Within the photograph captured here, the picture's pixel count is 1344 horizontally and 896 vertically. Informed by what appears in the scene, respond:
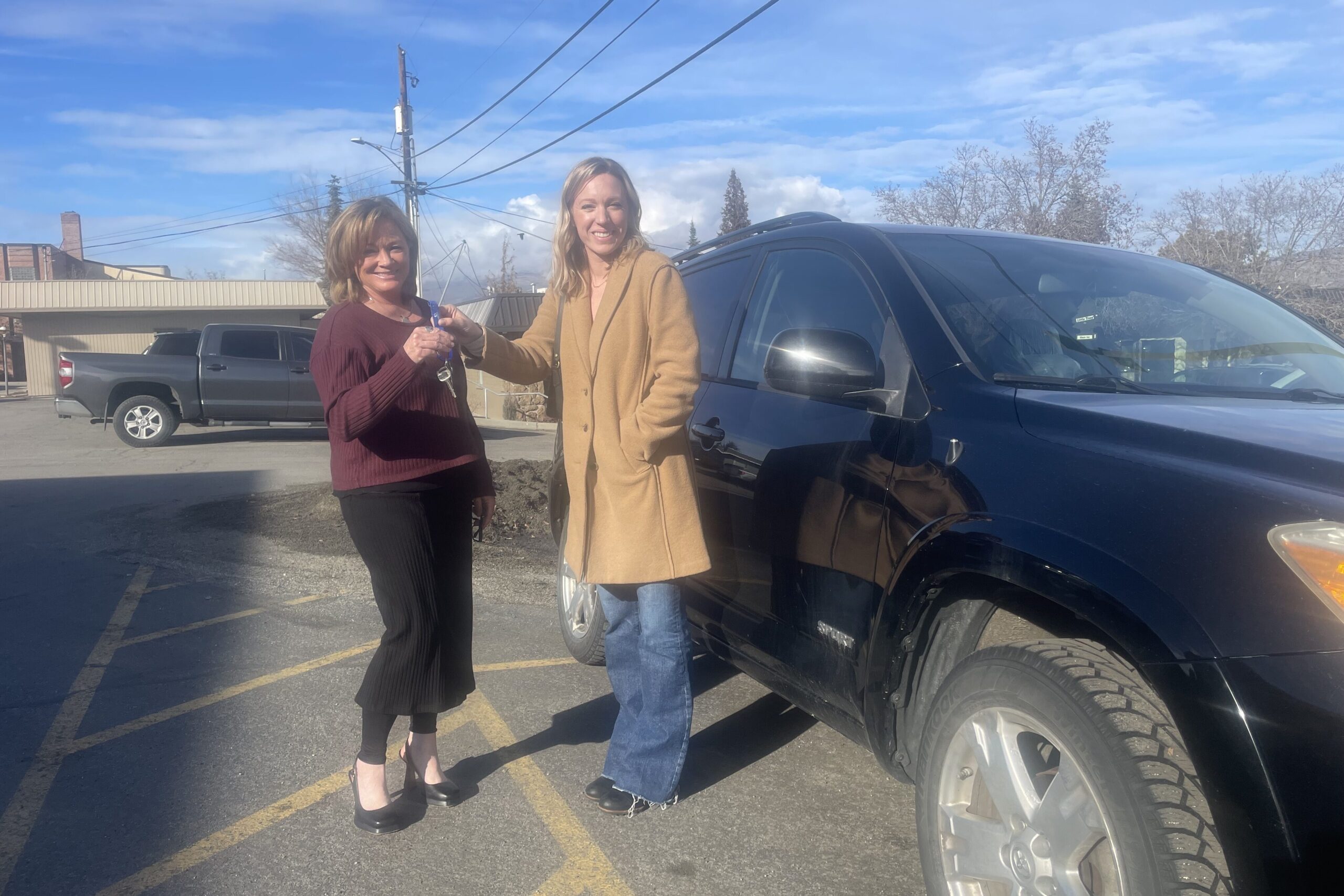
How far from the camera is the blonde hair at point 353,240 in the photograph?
312 centimetres

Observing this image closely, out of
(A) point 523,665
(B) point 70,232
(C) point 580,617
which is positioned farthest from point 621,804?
(B) point 70,232

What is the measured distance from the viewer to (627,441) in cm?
297

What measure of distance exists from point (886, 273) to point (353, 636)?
353 cm

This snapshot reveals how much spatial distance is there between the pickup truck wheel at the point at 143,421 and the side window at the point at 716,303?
13194mm

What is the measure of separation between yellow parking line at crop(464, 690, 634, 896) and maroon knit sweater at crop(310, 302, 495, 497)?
1.18 m

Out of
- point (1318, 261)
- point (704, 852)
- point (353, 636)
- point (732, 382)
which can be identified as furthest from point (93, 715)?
point (1318, 261)

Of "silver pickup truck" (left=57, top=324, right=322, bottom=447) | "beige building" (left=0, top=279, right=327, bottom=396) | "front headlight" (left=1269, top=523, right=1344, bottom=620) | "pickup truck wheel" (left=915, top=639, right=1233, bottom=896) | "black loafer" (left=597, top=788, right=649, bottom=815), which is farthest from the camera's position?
"beige building" (left=0, top=279, right=327, bottom=396)

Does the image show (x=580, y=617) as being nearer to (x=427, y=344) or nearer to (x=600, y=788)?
(x=600, y=788)

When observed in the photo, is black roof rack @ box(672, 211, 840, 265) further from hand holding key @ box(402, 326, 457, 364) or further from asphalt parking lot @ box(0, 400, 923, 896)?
asphalt parking lot @ box(0, 400, 923, 896)

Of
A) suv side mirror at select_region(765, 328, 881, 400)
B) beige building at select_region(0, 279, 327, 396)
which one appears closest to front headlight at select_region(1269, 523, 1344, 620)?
suv side mirror at select_region(765, 328, 881, 400)

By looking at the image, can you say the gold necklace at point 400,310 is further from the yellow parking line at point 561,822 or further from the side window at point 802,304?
the yellow parking line at point 561,822

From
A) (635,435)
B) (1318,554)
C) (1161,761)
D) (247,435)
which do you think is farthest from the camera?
(247,435)

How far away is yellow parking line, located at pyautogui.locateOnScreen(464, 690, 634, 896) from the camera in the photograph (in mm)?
2871

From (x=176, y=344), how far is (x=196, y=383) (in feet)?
3.65
